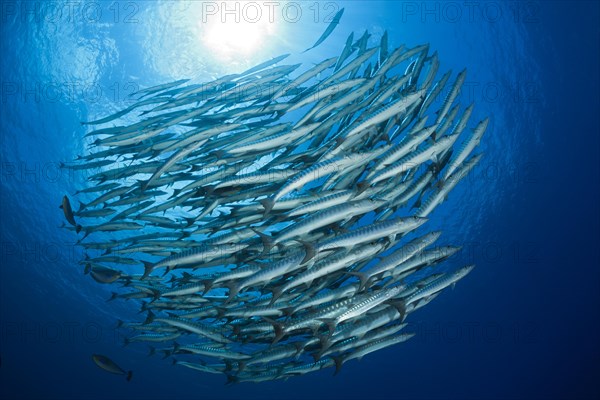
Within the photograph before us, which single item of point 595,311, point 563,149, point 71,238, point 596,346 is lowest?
point 596,346

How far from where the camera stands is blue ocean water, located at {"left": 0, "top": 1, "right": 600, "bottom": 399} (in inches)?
419

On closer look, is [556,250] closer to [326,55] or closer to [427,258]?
[326,55]

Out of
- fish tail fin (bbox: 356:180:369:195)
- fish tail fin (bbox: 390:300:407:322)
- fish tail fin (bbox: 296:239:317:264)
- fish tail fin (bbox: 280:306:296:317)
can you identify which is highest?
fish tail fin (bbox: 356:180:369:195)

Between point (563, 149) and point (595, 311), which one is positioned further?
point (595, 311)

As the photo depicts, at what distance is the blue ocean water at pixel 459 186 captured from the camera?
10.6 meters

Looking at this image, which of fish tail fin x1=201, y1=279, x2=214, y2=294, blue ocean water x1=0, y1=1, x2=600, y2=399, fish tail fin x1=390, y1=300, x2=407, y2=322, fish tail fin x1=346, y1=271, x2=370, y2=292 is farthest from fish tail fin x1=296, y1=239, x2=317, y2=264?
blue ocean water x1=0, y1=1, x2=600, y2=399

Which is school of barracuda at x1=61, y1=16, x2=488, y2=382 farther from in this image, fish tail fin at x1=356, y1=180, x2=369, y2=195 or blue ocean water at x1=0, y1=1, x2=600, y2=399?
blue ocean water at x1=0, y1=1, x2=600, y2=399

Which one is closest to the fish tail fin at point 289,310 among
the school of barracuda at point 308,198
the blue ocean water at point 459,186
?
the school of barracuda at point 308,198

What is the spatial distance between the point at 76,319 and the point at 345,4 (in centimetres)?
3588

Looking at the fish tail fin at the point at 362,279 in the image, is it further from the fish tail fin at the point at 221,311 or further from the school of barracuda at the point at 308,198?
the fish tail fin at the point at 221,311

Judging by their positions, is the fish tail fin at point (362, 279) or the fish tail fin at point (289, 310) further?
the fish tail fin at point (289, 310)

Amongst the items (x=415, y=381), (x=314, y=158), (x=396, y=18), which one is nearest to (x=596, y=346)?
(x=415, y=381)

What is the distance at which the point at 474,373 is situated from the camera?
37.3 m

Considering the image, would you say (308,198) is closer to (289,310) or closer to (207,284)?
(289,310)
